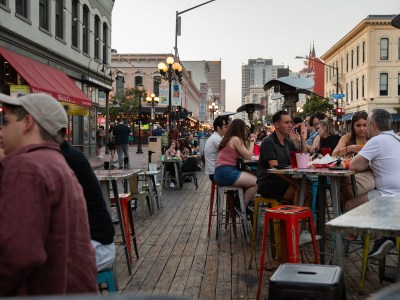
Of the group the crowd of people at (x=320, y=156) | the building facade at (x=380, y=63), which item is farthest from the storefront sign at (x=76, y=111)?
the building facade at (x=380, y=63)

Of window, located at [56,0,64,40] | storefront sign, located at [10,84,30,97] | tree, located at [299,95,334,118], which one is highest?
window, located at [56,0,64,40]

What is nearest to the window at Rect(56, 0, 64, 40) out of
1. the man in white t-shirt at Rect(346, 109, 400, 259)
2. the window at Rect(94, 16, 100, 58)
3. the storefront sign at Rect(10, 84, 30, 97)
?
the window at Rect(94, 16, 100, 58)

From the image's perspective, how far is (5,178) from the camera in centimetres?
227

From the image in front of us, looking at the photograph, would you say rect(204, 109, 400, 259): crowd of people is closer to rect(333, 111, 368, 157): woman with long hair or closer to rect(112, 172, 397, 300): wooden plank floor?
rect(333, 111, 368, 157): woman with long hair

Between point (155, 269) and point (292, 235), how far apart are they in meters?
1.90

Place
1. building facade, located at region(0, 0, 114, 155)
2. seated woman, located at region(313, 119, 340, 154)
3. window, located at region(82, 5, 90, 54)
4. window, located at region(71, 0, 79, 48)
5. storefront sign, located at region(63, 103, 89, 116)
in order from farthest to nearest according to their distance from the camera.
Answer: window, located at region(82, 5, 90, 54) < window, located at region(71, 0, 79, 48) < storefront sign, located at region(63, 103, 89, 116) < building facade, located at region(0, 0, 114, 155) < seated woman, located at region(313, 119, 340, 154)

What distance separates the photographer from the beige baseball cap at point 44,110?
2.51 meters

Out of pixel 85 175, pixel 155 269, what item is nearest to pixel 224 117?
pixel 155 269

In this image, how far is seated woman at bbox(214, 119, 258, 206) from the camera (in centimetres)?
757

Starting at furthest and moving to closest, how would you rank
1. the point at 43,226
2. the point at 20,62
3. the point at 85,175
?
the point at 20,62
the point at 85,175
the point at 43,226

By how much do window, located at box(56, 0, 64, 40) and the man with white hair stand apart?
69.1 feet

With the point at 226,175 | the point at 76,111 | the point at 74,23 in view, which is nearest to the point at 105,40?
the point at 74,23

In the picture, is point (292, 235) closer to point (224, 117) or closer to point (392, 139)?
point (392, 139)

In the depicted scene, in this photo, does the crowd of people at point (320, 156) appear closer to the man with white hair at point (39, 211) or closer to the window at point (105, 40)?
the man with white hair at point (39, 211)
